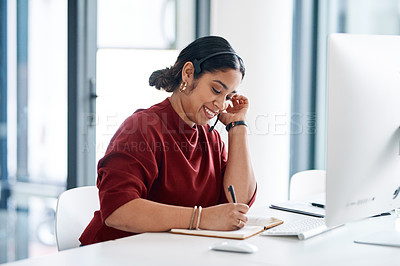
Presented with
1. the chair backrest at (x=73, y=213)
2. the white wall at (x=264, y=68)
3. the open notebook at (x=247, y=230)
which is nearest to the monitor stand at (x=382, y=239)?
the open notebook at (x=247, y=230)

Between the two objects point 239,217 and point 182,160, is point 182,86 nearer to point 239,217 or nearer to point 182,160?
point 182,160

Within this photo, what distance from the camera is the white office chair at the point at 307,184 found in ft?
8.45

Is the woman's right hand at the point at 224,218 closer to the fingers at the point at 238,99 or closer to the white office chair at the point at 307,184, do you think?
the fingers at the point at 238,99

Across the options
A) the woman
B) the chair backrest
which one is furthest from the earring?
the chair backrest

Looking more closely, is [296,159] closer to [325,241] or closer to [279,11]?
[279,11]

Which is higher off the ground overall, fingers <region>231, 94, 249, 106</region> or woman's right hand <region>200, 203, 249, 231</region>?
fingers <region>231, 94, 249, 106</region>

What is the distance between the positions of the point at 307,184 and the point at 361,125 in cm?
141

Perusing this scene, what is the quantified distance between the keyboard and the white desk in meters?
0.02

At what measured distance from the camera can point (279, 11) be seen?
139 inches

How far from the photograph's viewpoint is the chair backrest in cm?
174

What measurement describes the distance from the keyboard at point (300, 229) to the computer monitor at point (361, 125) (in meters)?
0.20

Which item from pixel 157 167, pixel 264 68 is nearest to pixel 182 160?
pixel 157 167

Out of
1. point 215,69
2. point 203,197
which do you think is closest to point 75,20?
point 215,69

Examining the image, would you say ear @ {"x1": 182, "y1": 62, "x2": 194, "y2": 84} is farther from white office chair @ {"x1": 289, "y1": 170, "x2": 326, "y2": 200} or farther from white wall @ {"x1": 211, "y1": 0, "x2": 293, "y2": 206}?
white wall @ {"x1": 211, "y1": 0, "x2": 293, "y2": 206}
